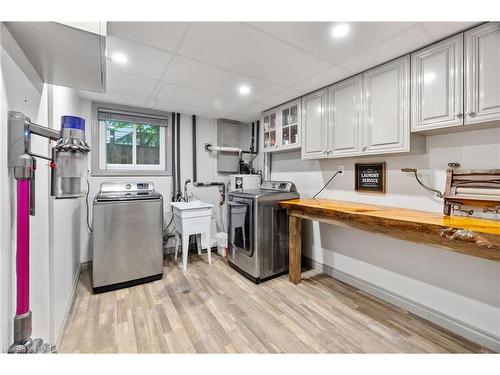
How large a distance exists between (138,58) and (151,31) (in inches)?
17.5

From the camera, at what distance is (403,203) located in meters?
2.16

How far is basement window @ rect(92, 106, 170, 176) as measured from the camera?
3.14m

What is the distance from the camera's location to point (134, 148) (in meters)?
3.44

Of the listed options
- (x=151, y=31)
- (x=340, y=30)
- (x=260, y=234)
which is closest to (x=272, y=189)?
(x=260, y=234)

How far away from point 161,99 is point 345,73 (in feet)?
7.37

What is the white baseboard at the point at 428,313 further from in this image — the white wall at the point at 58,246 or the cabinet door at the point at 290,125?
the white wall at the point at 58,246

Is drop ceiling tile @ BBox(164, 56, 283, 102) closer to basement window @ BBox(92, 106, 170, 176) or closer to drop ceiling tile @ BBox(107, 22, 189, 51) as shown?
drop ceiling tile @ BBox(107, 22, 189, 51)

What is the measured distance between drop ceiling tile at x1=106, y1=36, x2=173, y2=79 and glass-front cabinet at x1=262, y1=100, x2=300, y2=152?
1677 millimetres

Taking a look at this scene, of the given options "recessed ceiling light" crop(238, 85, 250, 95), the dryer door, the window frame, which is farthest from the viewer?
the window frame

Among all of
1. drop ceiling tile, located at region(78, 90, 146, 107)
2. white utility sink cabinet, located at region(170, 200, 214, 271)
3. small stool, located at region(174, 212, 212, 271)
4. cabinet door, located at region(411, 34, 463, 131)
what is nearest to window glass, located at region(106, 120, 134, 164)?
drop ceiling tile, located at region(78, 90, 146, 107)

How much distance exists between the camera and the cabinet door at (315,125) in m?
2.58

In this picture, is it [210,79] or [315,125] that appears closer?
[210,79]

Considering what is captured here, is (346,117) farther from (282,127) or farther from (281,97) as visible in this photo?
(282,127)

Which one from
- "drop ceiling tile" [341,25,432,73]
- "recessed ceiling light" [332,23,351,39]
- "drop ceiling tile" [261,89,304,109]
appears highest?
"drop ceiling tile" [261,89,304,109]
